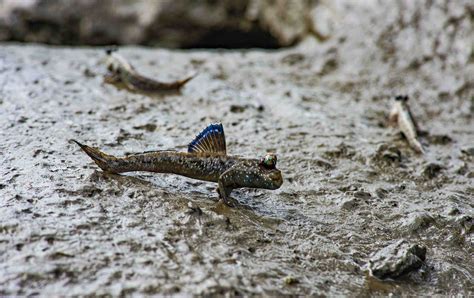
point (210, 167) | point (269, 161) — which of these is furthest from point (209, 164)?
point (269, 161)

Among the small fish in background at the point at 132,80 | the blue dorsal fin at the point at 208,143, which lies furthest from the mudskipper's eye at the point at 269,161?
the small fish in background at the point at 132,80

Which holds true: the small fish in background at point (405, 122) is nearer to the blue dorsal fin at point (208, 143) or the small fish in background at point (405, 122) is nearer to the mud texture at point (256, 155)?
the mud texture at point (256, 155)

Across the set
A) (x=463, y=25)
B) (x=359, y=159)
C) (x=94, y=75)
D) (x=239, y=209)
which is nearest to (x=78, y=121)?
(x=94, y=75)

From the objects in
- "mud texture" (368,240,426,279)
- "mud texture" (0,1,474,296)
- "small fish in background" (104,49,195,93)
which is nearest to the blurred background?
"mud texture" (0,1,474,296)

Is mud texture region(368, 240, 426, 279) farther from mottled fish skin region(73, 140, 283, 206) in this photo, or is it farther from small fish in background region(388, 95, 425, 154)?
small fish in background region(388, 95, 425, 154)

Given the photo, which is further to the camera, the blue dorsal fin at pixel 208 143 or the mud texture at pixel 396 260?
the blue dorsal fin at pixel 208 143

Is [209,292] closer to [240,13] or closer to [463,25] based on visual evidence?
[463,25]

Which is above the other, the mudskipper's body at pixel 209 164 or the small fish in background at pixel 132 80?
the small fish in background at pixel 132 80
